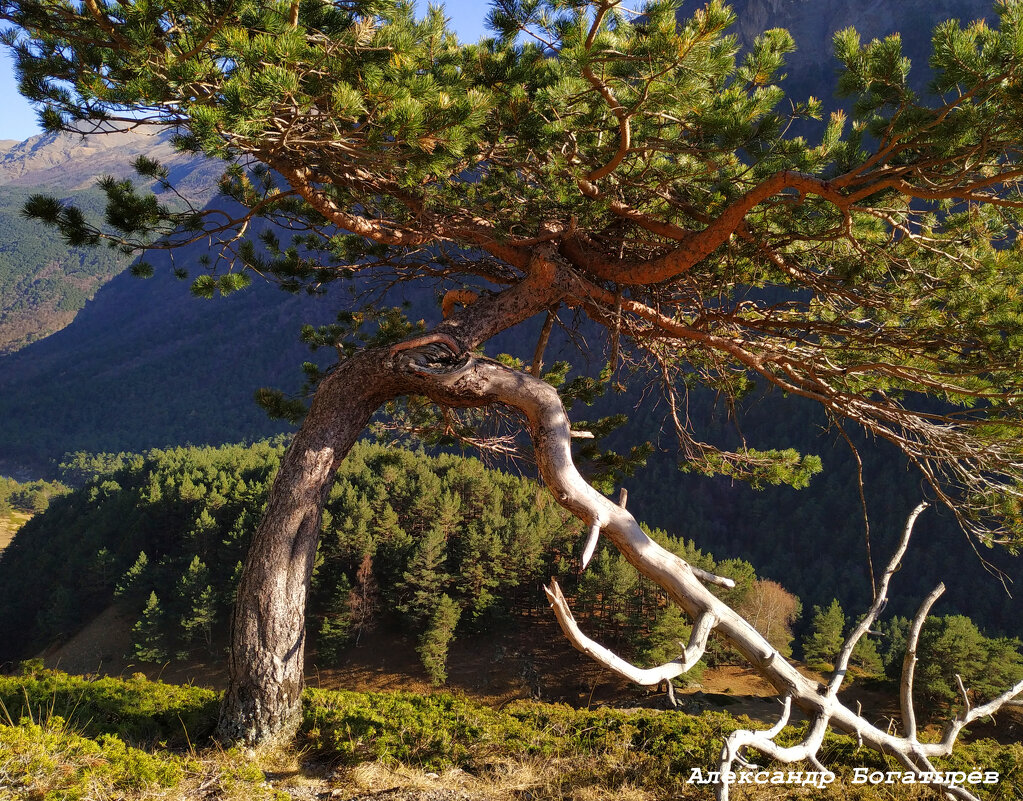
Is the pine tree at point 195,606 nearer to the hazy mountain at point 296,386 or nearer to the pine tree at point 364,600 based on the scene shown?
the pine tree at point 364,600

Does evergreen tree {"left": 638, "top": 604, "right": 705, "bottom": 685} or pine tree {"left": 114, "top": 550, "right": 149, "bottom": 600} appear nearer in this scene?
evergreen tree {"left": 638, "top": 604, "right": 705, "bottom": 685}

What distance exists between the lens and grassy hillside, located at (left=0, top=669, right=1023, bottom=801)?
2.62 m

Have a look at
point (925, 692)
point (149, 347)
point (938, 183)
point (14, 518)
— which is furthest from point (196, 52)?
point (149, 347)

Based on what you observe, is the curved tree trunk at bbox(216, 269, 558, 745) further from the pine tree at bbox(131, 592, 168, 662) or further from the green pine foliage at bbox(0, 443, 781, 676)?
the pine tree at bbox(131, 592, 168, 662)

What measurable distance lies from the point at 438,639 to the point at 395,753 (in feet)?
76.5

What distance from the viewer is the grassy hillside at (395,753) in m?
2.62

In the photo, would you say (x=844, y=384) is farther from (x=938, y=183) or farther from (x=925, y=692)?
(x=925, y=692)

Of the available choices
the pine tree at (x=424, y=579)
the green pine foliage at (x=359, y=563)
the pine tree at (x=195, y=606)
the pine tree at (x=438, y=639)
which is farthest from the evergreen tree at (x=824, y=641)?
the pine tree at (x=195, y=606)

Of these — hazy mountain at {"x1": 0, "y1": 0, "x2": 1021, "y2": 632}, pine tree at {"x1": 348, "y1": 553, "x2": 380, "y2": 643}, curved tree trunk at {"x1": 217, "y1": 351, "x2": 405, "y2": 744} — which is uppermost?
hazy mountain at {"x1": 0, "y1": 0, "x2": 1021, "y2": 632}

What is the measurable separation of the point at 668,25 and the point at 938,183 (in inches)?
61.5

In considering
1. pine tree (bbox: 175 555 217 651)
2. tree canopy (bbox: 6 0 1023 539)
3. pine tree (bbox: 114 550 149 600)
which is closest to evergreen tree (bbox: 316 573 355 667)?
pine tree (bbox: 175 555 217 651)

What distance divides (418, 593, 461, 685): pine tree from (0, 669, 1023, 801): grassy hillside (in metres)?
22.2

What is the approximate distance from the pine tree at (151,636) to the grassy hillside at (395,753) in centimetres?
2929

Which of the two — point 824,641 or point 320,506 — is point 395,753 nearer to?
point 320,506
